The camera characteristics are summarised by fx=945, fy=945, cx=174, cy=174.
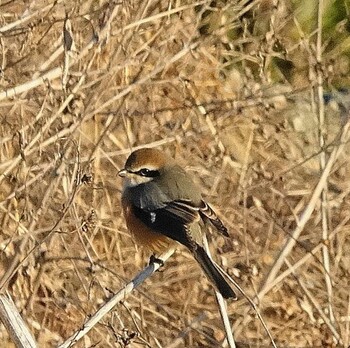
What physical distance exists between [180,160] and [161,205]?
193 cm

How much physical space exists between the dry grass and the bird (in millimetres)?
366

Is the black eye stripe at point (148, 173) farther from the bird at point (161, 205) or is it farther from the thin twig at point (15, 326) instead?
the thin twig at point (15, 326)

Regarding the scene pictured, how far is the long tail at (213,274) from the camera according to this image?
338 cm

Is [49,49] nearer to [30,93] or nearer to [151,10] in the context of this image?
[30,93]

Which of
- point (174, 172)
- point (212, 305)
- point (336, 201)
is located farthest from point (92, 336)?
point (336, 201)

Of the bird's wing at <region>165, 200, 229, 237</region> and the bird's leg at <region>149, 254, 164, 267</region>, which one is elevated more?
the bird's wing at <region>165, 200, 229, 237</region>

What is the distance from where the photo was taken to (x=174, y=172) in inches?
164

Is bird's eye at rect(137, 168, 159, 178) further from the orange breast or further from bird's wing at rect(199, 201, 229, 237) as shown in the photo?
bird's wing at rect(199, 201, 229, 237)

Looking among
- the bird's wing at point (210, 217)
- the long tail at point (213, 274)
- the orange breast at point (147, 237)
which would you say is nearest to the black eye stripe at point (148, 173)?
the orange breast at point (147, 237)

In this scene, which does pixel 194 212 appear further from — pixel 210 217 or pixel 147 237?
pixel 147 237

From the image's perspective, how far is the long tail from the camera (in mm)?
3385

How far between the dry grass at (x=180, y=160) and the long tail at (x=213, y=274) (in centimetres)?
74

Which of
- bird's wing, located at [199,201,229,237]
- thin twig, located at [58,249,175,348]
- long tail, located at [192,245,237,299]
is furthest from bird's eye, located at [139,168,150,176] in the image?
thin twig, located at [58,249,175,348]

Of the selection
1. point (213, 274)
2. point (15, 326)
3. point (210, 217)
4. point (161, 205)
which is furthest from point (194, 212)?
point (15, 326)
